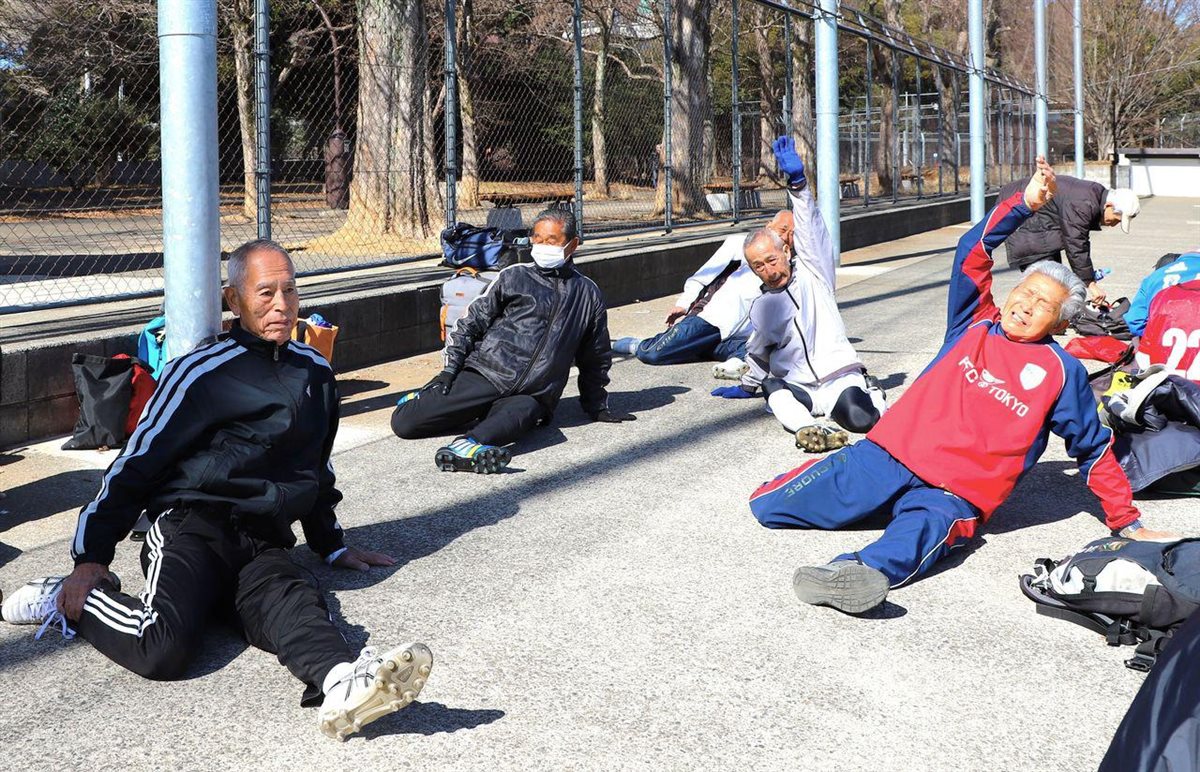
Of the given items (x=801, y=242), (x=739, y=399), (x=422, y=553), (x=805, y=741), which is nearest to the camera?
(x=805, y=741)

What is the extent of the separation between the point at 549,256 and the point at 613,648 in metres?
3.29

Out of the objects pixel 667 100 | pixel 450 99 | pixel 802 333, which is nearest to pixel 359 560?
pixel 802 333

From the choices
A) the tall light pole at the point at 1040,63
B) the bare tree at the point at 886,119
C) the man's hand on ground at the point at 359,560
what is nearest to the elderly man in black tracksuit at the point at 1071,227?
the man's hand on ground at the point at 359,560

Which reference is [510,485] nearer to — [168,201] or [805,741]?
[168,201]

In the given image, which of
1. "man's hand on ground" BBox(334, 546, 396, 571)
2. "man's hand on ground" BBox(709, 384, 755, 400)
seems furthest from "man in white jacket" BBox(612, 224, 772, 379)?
"man's hand on ground" BBox(334, 546, 396, 571)

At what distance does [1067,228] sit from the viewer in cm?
1000

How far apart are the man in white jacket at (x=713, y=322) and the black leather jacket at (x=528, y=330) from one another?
238 centimetres

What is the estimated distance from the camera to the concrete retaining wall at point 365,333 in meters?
6.69

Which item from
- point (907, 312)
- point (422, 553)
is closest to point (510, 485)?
point (422, 553)

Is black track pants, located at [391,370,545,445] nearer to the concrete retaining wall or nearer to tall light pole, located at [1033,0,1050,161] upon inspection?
the concrete retaining wall

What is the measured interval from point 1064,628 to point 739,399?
409cm

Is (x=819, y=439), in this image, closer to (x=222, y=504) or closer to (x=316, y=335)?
(x=316, y=335)

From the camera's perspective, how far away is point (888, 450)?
16.9 feet

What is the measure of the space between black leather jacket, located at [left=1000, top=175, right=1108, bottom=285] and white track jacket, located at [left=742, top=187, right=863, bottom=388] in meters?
2.98
